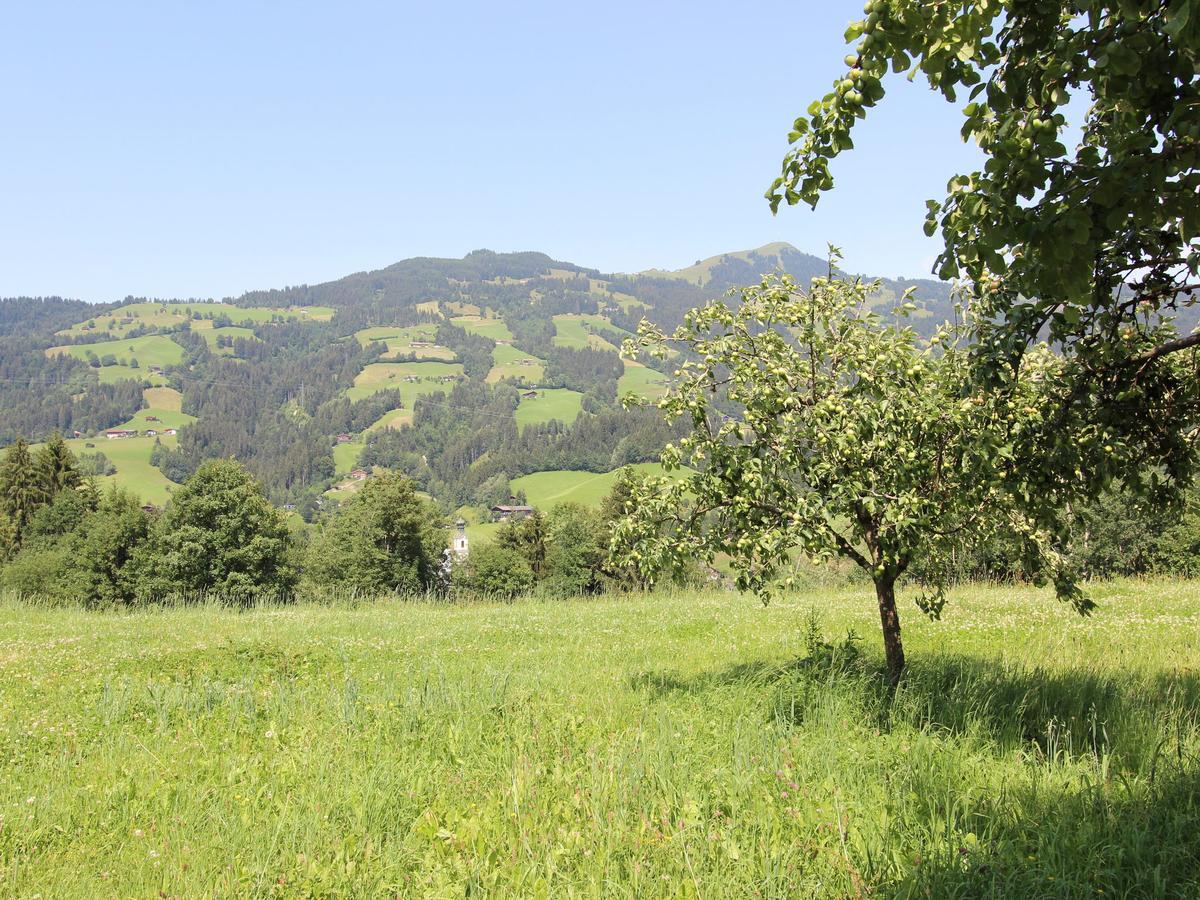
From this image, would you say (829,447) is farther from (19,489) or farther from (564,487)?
(564,487)

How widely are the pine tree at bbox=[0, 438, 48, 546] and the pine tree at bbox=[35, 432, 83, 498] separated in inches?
21.1

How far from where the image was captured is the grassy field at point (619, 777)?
185 inches

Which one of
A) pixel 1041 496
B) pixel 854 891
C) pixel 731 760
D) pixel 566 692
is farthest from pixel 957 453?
pixel 566 692

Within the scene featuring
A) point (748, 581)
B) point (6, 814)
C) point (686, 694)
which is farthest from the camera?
point (686, 694)

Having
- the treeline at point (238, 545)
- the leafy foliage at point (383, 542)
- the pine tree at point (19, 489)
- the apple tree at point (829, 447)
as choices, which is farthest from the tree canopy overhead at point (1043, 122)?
the pine tree at point (19, 489)

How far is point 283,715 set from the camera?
8328 millimetres

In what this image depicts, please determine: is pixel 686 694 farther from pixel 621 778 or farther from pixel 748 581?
pixel 621 778

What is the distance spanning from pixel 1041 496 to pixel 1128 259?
2.24m

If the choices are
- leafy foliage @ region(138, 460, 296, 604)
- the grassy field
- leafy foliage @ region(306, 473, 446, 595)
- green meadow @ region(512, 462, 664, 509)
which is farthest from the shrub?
the grassy field

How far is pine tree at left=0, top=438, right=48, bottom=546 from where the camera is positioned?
245ft

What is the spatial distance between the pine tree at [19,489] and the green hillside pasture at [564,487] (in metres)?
89.2

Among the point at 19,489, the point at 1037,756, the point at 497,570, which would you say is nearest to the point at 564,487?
the point at 497,570

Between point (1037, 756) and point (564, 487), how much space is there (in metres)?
175

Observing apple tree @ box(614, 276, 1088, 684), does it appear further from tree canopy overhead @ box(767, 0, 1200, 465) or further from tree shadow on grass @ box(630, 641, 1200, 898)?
tree canopy overhead @ box(767, 0, 1200, 465)
